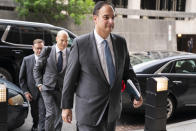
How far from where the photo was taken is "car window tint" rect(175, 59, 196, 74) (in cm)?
694

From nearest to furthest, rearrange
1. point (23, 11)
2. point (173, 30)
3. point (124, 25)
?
point (23, 11), point (124, 25), point (173, 30)

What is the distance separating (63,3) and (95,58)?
16.6 metres

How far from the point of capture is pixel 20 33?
9211mm

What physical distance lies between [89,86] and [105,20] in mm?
643

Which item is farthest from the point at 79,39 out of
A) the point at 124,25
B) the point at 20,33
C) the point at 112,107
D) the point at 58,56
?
the point at 124,25

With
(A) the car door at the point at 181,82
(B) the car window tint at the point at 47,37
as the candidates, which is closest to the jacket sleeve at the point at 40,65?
(A) the car door at the point at 181,82

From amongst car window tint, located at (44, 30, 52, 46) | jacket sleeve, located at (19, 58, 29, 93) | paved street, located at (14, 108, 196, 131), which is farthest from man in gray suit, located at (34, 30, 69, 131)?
car window tint, located at (44, 30, 52, 46)

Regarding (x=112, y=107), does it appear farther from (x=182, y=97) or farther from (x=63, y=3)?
(x=63, y=3)

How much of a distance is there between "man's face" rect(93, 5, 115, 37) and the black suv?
20.4ft

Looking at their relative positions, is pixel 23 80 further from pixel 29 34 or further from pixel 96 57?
pixel 29 34

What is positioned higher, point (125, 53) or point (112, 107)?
point (125, 53)

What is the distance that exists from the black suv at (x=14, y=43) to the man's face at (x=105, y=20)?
6213 mm

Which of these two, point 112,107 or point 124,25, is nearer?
point 112,107

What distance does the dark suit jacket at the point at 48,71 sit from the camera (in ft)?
16.0
